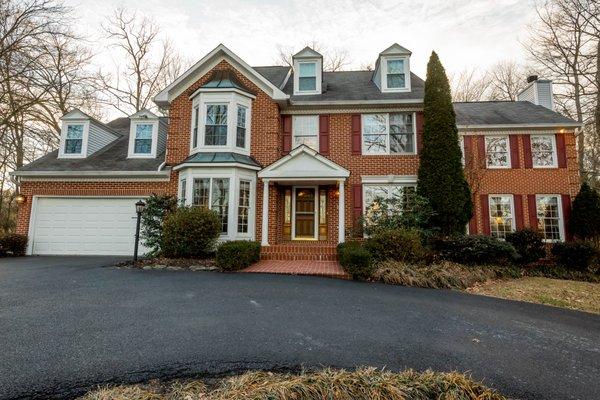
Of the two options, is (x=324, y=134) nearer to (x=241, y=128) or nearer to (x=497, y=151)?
(x=241, y=128)

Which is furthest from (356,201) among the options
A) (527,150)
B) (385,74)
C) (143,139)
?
(143,139)

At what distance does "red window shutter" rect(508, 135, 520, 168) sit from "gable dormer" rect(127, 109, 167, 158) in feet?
49.6

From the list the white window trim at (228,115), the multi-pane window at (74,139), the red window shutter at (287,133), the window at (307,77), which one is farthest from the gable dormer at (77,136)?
the window at (307,77)

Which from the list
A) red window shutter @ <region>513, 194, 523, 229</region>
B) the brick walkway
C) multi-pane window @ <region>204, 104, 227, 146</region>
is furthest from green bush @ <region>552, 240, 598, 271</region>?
multi-pane window @ <region>204, 104, 227, 146</region>

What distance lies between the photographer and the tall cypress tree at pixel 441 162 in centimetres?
993

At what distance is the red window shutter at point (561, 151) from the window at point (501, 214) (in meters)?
2.44

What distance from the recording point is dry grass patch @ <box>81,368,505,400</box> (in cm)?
228

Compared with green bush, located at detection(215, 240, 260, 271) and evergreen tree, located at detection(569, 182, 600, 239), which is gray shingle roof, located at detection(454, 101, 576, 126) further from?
green bush, located at detection(215, 240, 260, 271)

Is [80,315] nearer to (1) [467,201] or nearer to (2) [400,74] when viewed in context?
(1) [467,201]

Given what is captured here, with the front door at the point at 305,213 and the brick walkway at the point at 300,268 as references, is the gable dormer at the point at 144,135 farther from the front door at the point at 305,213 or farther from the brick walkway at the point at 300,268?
the brick walkway at the point at 300,268

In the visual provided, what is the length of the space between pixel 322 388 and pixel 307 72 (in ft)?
39.7

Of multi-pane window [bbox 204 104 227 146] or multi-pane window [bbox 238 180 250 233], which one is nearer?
multi-pane window [bbox 238 180 250 233]

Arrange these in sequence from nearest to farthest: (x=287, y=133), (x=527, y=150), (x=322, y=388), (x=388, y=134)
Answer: (x=322, y=388), (x=388, y=134), (x=287, y=133), (x=527, y=150)

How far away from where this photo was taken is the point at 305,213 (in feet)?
37.9
